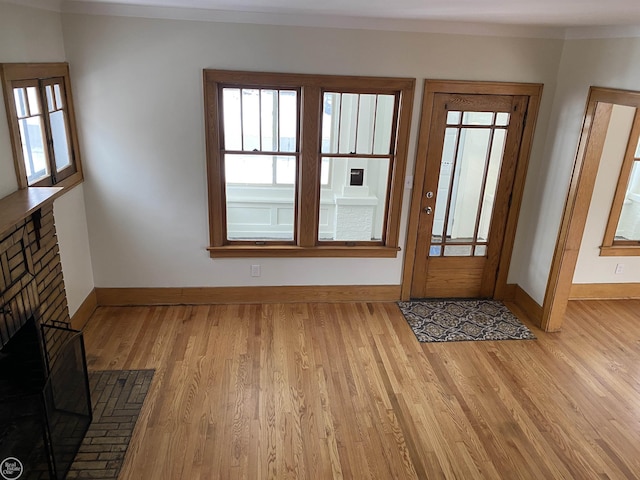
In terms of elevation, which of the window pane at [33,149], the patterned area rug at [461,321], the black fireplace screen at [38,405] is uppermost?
the window pane at [33,149]

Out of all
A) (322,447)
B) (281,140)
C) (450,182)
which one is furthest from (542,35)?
(322,447)

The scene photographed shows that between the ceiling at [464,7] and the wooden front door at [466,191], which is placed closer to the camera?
the ceiling at [464,7]

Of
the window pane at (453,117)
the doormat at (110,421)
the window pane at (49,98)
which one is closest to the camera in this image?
the doormat at (110,421)

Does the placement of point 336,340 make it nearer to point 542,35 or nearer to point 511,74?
point 511,74

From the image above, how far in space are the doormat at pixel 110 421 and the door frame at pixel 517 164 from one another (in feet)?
7.91

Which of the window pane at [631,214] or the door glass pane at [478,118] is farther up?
the door glass pane at [478,118]

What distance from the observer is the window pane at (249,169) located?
393cm

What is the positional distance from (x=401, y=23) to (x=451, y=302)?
2.49 metres

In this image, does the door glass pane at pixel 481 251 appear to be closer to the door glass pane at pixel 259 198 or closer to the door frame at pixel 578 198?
the door frame at pixel 578 198

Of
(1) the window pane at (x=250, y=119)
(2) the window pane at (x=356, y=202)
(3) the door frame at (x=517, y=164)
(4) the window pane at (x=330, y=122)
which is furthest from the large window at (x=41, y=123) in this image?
(3) the door frame at (x=517, y=164)

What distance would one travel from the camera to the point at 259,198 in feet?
13.6

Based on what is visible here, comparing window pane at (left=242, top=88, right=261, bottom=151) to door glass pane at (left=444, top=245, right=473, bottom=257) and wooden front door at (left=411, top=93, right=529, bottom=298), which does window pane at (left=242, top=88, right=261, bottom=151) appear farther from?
door glass pane at (left=444, top=245, right=473, bottom=257)

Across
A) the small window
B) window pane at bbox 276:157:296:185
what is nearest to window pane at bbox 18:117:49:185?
window pane at bbox 276:157:296:185

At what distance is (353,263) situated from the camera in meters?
4.34
